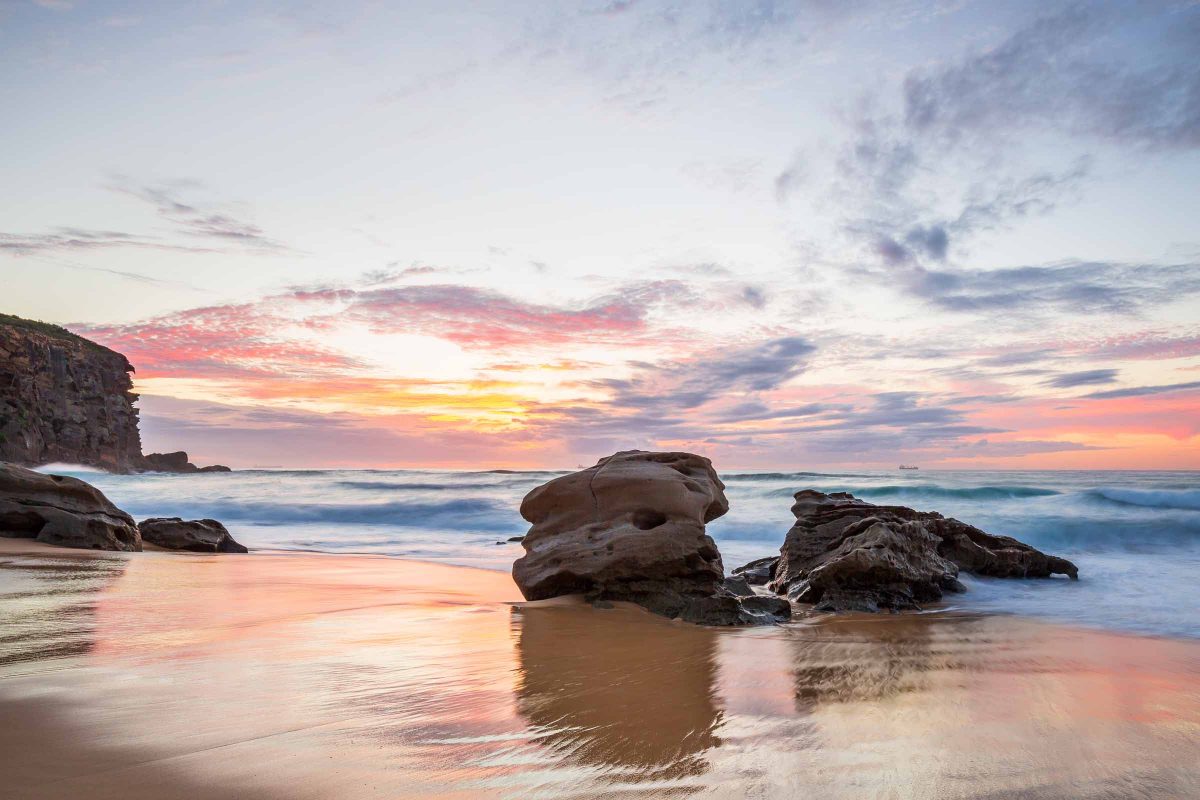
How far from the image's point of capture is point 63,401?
4828cm

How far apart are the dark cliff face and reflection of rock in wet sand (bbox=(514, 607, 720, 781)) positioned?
48.0 meters

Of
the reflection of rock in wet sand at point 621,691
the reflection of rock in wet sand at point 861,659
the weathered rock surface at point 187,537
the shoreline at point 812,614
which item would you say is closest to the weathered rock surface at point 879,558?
the shoreline at point 812,614

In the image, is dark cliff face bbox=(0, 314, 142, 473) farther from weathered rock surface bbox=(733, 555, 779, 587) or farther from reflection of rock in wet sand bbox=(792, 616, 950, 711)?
reflection of rock in wet sand bbox=(792, 616, 950, 711)

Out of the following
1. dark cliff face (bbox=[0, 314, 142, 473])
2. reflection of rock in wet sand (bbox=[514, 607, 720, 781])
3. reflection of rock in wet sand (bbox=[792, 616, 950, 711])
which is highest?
dark cliff face (bbox=[0, 314, 142, 473])

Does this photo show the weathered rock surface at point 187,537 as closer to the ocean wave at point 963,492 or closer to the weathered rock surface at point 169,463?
the ocean wave at point 963,492

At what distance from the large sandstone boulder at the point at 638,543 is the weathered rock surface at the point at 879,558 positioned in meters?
1.27

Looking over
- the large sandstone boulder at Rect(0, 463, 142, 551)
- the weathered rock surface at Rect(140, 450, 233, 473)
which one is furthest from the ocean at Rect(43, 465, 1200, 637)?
the weathered rock surface at Rect(140, 450, 233, 473)

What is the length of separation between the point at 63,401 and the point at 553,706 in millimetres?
57497

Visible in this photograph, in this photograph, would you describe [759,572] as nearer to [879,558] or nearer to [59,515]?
[879,558]

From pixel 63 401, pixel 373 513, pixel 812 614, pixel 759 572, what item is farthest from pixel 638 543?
pixel 63 401

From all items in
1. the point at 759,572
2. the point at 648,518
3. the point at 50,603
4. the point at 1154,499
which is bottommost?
the point at 759,572

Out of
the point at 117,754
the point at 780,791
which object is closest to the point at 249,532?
the point at 117,754

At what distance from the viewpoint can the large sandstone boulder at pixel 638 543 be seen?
283 inches

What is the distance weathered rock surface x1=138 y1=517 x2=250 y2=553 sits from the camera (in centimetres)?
1287
